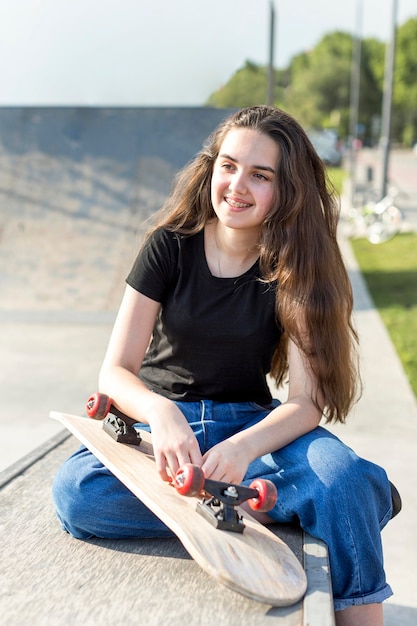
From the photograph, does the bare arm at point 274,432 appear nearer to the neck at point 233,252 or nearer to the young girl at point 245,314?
the young girl at point 245,314

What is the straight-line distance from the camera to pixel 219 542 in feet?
5.80

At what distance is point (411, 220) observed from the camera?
16.1 meters

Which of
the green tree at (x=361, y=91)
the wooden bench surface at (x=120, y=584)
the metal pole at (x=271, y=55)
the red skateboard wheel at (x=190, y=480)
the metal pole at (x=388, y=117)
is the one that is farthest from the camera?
the green tree at (x=361, y=91)

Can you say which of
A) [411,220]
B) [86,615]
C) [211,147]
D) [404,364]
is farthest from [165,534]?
[411,220]

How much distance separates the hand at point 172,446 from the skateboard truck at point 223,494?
0.08m

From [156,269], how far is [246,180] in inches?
14.6

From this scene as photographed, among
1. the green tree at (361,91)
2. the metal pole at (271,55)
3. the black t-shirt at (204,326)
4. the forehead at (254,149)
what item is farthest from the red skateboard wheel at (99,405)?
the green tree at (361,91)

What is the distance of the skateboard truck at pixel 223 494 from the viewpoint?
5.94 ft

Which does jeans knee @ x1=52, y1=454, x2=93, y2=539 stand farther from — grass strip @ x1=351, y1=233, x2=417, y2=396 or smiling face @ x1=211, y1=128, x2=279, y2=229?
grass strip @ x1=351, y1=233, x2=417, y2=396

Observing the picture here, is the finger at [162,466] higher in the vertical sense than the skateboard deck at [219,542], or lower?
higher

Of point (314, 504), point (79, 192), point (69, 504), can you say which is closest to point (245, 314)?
point (314, 504)

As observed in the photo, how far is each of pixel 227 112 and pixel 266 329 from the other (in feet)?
17.4

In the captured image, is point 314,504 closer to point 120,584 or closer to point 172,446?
point 172,446

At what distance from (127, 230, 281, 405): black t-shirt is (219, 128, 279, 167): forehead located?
0.31m
